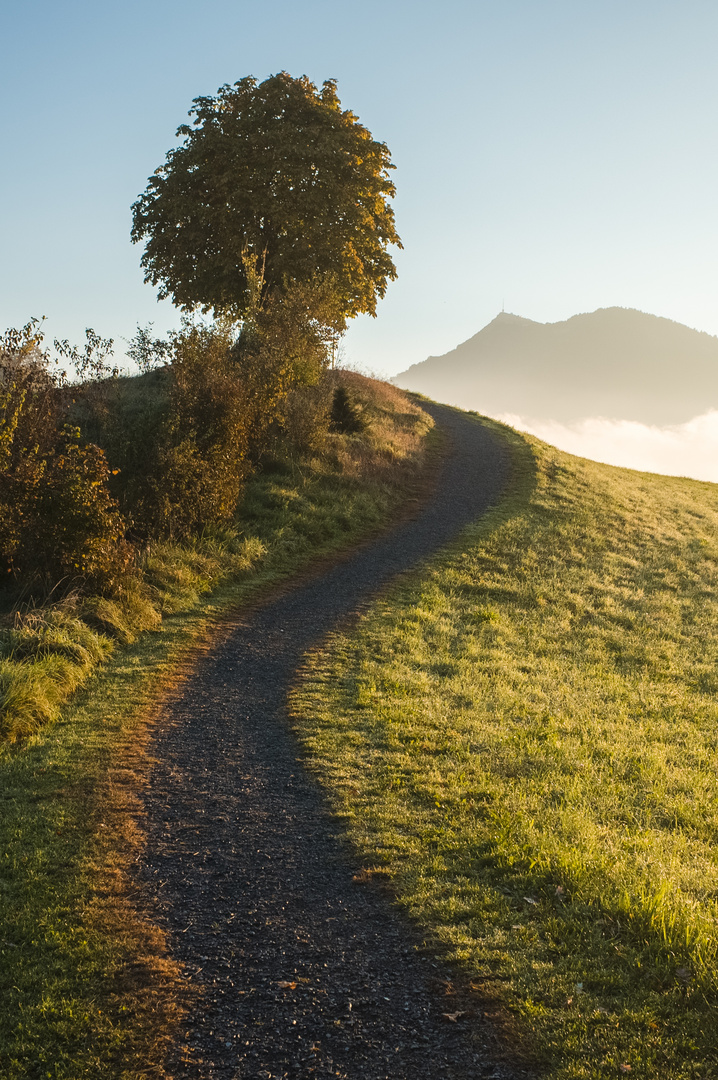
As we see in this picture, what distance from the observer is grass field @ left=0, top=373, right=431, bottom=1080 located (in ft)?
13.5

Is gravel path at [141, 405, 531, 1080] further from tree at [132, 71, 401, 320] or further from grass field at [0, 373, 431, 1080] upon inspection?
tree at [132, 71, 401, 320]

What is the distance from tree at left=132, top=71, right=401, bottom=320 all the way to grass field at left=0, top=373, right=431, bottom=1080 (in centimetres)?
1731

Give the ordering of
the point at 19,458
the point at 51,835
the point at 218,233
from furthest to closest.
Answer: the point at 218,233
the point at 19,458
the point at 51,835

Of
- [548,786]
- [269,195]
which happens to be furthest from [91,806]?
[269,195]

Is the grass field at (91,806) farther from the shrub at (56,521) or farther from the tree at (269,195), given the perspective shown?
the tree at (269,195)

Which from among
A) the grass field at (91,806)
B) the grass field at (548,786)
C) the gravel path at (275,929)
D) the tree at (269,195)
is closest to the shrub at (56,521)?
the grass field at (91,806)

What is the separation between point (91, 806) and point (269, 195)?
27.7m

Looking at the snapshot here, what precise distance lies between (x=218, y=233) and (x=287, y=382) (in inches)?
516

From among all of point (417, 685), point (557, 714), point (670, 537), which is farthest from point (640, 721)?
point (670, 537)

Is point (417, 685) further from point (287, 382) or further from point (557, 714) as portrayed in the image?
point (287, 382)

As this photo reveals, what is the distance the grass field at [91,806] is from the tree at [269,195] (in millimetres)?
17306

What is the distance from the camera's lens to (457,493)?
23.9 meters

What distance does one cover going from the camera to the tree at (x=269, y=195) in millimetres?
28188

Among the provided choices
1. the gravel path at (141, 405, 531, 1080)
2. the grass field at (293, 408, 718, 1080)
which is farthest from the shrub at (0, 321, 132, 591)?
the grass field at (293, 408, 718, 1080)
